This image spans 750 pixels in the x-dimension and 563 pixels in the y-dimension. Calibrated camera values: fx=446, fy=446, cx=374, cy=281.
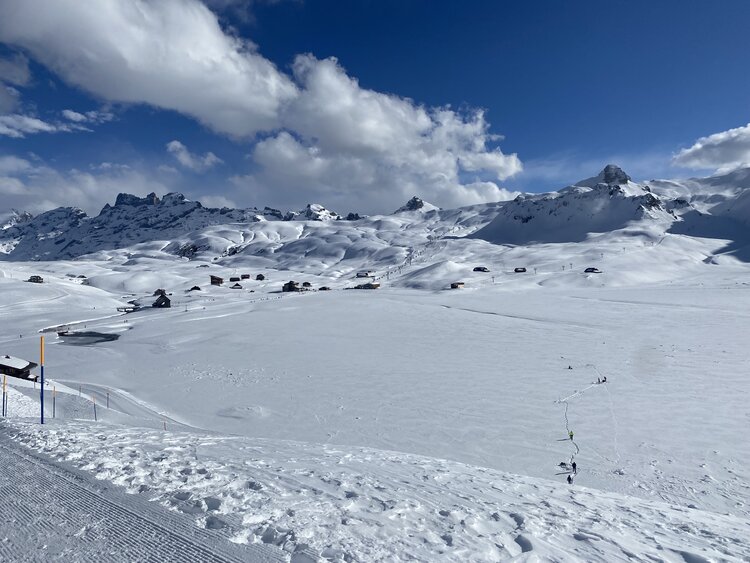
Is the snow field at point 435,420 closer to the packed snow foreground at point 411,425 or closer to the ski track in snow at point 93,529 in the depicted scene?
the packed snow foreground at point 411,425

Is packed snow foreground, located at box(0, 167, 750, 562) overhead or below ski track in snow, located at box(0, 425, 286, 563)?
below

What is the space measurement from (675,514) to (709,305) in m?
46.6

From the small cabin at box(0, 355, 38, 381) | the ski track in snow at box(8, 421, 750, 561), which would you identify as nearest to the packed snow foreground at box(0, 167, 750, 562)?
the ski track in snow at box(8, 421, 750, 561)

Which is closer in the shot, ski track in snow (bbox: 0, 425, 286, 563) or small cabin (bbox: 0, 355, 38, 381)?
ski track in snow (bbox: 0, 425, 286, 563)

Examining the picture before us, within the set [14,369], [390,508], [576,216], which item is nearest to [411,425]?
[390,508]

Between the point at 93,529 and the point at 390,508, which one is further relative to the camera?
the point at 390,508

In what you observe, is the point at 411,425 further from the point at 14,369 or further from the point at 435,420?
the point at 14,369

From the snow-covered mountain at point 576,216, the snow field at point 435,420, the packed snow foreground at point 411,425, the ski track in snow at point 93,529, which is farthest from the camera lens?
the snow-covered mountain at point 576,216

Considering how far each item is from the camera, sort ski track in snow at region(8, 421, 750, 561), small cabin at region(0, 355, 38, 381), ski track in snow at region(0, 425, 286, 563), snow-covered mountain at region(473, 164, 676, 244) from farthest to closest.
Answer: snow-covered mountain at region(473, 164, 676, 244) → small cabin at region(0, 355, 38, 381) → ski track in snow at region(8, 421, 750, 561) → ski track in snow at region(0, 425, 286, 563)

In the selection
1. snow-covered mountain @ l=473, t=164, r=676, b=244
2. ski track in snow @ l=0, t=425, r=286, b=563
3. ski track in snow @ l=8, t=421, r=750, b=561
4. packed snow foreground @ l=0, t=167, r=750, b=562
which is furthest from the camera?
snow-covered mountain @ l=473, t=164, r=676, b=244

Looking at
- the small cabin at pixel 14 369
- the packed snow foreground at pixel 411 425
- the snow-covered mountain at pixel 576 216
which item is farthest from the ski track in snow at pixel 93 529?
the snow-covered mountain at pixel 576 216

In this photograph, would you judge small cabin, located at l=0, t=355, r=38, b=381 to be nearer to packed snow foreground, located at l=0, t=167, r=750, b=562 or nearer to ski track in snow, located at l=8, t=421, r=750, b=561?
packed snow foreground, located at l=0, t=167, r=750, b=562

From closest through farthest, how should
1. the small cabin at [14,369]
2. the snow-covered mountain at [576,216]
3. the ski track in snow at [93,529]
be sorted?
1. the ski track in snow at [93,529]
2. the small cabin at [14,369]
3. the snow-covered mountain at [576,216]

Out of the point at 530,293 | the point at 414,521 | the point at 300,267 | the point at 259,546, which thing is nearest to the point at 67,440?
the point at 259,546
